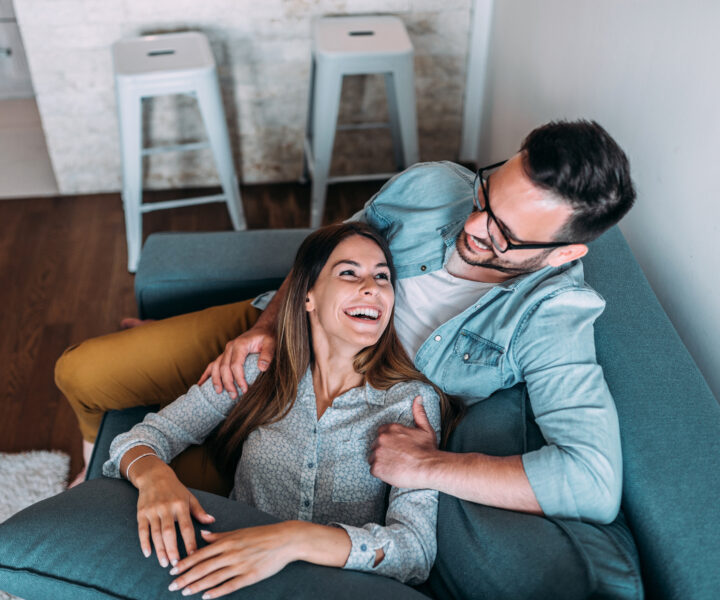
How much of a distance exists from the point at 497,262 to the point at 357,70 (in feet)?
4.60

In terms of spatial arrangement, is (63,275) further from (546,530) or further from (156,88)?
(546,530)

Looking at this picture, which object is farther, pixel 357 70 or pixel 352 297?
pixel 357 70

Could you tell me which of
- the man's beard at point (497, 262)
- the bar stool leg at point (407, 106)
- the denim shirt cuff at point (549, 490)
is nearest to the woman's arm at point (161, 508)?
the denim shirt cuff at point (549, 490)

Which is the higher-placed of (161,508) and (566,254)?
(566,254)

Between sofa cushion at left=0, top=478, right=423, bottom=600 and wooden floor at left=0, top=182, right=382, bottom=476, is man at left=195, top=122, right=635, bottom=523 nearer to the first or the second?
sofa cushion at left=0, top=478, right=423, bottom=600

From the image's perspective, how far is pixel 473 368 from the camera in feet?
4.96

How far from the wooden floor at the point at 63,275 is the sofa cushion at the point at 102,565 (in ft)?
3.14

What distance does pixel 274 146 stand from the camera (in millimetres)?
3219

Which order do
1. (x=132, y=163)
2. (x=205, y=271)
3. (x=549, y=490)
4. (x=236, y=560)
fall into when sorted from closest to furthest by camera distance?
(x=236, y=560), (x=549, y=490), (x=205, y=271), (x=132, y=163)

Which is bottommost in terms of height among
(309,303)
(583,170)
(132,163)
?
(132,163)

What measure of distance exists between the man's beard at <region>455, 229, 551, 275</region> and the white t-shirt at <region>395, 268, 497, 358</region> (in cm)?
11

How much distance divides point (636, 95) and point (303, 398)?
1148 mm

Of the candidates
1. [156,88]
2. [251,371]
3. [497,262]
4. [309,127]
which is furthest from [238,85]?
[497,262]

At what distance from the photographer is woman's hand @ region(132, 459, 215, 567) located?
3.81 ft
